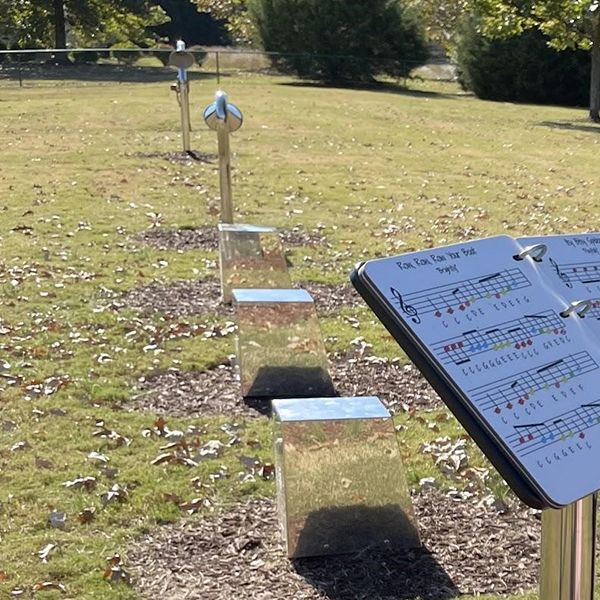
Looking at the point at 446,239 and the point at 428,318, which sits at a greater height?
the point at 428,318

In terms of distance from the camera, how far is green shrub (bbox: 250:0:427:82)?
112 feet

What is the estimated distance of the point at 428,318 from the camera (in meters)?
2.51

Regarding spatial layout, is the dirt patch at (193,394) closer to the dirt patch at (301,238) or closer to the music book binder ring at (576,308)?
the music book binder ring at (576,308)

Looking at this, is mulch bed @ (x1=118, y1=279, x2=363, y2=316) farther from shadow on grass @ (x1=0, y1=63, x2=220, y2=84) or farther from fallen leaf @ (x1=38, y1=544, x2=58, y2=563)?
shadow on grass @ (x1=0, y1=63, x2=220, y2=84)

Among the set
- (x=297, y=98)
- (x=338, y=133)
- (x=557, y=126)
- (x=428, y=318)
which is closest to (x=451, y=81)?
(x=297, y=98)

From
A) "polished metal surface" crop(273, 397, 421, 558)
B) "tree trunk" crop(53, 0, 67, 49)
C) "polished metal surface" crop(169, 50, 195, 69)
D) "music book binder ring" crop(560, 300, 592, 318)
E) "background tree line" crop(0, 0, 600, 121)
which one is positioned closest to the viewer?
"music book binder ring" crop(560, 300, 592, 318)

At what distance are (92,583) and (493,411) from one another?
2147 mm

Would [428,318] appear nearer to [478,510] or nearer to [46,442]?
[478,510]

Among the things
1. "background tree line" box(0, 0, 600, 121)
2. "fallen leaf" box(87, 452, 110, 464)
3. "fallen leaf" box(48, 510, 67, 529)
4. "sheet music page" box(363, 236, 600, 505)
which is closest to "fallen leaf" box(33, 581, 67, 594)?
"fallen leaf" box(48, 510, 67, 529)

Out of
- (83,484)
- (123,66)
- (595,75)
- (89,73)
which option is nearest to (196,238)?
(83,484)

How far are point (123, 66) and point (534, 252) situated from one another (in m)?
37.6

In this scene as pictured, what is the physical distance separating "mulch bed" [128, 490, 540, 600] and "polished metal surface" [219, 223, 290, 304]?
3.34 m

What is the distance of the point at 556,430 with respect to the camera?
246cm

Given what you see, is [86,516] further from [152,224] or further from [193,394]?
[152,224]
